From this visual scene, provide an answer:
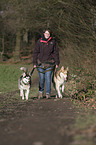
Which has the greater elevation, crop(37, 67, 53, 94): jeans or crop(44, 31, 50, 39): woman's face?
crop(44, 31, 50, 39): woman's face

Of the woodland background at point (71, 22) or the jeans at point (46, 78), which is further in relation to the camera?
the woodland background at point (71, 22)

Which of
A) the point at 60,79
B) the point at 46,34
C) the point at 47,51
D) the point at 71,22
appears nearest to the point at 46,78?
the point at 60,79

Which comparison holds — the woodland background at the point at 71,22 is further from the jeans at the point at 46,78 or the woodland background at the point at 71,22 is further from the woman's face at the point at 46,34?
the woman's face at the point at 46,34

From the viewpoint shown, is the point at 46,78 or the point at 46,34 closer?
the point at 46,34

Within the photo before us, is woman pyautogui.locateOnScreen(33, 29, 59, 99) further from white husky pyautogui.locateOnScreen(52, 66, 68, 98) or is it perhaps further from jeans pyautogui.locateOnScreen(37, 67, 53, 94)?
→ white husky pyautogui.locateOnScreen(52, 66, 68, 98)

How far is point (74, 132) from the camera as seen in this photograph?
4.51m

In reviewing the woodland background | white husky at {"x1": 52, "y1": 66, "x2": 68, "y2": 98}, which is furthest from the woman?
the woodland background

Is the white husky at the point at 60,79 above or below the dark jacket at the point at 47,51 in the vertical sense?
below

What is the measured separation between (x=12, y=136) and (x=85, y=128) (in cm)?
124

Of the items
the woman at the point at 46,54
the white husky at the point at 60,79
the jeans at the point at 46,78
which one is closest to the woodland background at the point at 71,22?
the white husky at the point at 60,79

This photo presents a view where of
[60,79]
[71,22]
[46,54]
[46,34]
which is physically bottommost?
[60,79]

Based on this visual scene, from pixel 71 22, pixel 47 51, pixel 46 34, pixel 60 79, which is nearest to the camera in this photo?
Answer: pixel 46 34

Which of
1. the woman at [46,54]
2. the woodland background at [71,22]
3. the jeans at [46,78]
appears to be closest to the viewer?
the woman at [46,54]

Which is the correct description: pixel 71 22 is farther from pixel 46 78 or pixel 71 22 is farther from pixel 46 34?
pixel 46 78
